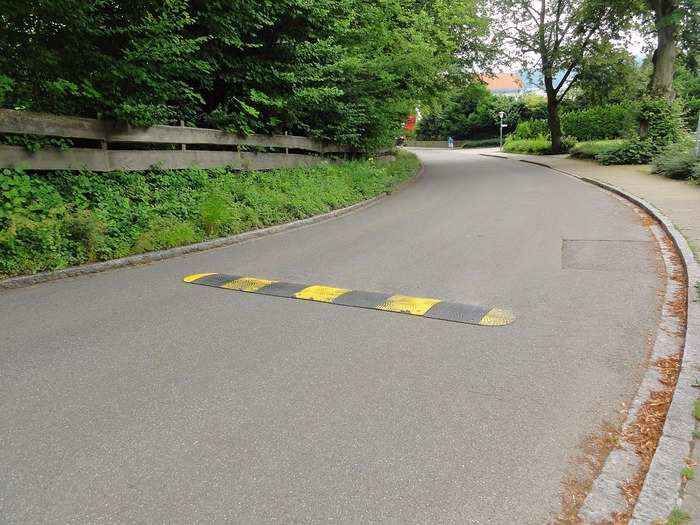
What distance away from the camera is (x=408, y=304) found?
5.73m

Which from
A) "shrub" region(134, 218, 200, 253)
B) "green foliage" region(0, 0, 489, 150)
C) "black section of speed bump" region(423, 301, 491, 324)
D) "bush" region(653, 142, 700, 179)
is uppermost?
"green foliage" region(0, 0, 489, 150)

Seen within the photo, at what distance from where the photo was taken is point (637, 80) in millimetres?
33625

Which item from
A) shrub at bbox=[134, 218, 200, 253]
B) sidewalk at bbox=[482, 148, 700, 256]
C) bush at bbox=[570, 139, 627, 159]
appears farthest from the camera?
bush at bbox=[570, 139, 627, 159]

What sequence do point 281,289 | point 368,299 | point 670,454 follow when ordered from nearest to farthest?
point 670,454, point 368,299, point 281,289

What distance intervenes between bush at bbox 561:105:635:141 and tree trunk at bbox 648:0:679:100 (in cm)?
1487

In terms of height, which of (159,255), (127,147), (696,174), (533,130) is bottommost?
(159,255)

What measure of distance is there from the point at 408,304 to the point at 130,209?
549 cm

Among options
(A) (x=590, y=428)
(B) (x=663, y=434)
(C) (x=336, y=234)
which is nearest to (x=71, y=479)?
(A) (x=590, y=428)

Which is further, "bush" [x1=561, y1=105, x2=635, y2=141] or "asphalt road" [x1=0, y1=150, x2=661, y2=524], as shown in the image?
"bush" [x1=561, y1=105, x2=635, y2=141]

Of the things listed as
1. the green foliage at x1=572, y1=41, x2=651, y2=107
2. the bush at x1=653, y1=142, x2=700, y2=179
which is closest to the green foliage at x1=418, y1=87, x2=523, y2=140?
the green foliage at x1=572, y1=41, x2=651, y2=107

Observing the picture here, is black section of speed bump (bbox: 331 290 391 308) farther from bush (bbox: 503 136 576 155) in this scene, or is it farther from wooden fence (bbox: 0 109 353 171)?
bush (bbox: 503 136 576 155)

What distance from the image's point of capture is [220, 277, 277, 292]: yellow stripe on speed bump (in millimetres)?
6488

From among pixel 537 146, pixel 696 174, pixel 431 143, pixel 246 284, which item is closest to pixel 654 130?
pixel 696 174

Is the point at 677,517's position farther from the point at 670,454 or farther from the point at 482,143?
the point at 482,143
